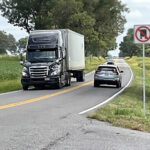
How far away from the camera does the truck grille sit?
24.9 m

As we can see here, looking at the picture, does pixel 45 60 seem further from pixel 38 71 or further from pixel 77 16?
pixel 77 16

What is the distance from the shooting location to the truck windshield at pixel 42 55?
994 inches

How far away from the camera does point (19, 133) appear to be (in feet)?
30.3

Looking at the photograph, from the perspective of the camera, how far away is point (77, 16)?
58.0 meters

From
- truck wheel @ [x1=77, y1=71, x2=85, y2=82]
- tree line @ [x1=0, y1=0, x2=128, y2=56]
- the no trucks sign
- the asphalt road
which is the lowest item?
truck wheel @ [x1=77, y1=71, x2=85, y2=82]

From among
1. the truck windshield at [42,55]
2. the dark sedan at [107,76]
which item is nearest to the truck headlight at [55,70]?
the truck windshield at [42,55]

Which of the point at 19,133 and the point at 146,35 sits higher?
the point at 146,35

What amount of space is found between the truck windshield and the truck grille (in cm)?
58

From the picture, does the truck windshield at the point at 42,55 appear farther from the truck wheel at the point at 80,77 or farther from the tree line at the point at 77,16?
the tree line at the point at 77,16

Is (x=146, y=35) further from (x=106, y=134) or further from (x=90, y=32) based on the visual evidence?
(x=90, y=32)

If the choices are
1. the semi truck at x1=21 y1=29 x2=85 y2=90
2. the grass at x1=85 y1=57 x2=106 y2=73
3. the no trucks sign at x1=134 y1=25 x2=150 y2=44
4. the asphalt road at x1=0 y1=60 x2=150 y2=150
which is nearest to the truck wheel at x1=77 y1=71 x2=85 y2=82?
the semi truck at x1=21 y1=29 x2=85 y2=90

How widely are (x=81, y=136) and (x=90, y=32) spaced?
5036 cm

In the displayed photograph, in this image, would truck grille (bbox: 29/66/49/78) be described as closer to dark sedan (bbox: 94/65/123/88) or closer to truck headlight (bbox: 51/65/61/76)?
truck headlight (bbox: 51/65/61/76)

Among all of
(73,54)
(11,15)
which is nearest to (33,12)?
(11,15)
